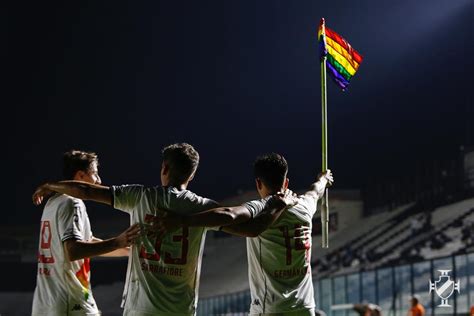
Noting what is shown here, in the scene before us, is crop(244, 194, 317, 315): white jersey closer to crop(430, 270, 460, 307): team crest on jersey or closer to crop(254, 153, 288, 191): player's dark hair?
crop(254, 153, 288, 191): player's dark hair

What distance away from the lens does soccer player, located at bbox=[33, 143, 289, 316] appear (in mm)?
2916

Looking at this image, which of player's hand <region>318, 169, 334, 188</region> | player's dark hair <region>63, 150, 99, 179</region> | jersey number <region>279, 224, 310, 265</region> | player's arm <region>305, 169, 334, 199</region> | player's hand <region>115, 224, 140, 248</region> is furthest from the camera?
player's hand <region>318, 169, 334, 188</region>

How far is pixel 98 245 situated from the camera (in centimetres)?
306

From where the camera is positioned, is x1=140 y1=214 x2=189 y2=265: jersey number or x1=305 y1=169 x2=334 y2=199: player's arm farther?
x1=305 y1=169 x2=334 y2=199: player's arm

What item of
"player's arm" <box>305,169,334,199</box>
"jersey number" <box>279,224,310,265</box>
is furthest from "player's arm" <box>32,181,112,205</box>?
"player's arm" <box>305,169,334,199</box>

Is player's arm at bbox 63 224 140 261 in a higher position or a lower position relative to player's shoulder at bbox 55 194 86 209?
lower

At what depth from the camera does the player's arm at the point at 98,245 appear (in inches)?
115

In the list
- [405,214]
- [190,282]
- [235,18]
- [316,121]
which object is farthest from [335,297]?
[190,282]

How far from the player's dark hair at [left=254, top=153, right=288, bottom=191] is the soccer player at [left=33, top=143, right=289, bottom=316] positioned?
0.29 m

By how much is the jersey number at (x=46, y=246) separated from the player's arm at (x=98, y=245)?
0.34 ft

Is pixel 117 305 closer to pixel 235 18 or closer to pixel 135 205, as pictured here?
pixel 235 18

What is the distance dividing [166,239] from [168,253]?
54mm

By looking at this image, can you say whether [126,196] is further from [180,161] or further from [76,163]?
[76,163]

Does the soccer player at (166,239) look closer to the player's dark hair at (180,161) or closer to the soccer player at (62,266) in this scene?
the player's dark hair at (180,161)
